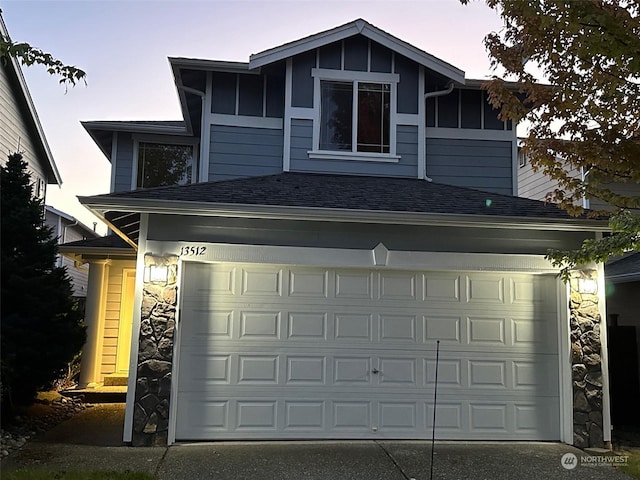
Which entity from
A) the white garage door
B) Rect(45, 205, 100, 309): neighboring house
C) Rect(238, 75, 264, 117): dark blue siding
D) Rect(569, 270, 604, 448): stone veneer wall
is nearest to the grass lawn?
the white garage door

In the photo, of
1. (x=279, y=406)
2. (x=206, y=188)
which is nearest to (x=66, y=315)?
(x=206, y=188)

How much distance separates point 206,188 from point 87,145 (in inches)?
334

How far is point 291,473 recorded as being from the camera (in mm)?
5246

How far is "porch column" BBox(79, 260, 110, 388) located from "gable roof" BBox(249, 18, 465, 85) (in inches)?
189

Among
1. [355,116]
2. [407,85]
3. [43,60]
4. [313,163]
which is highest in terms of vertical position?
[407,85]

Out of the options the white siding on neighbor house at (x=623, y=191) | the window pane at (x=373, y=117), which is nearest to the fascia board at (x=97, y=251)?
the window pane at (x=373, y=117)

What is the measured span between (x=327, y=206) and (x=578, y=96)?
3279mm

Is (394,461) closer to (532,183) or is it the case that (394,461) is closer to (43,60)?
(43,60)

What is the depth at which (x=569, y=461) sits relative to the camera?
5.86 m

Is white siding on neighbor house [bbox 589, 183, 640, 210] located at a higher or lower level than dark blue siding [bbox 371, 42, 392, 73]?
lower

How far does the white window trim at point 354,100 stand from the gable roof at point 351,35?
43 centimetres

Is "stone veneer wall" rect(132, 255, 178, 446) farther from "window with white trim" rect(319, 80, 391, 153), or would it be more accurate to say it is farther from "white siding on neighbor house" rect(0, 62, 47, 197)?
"white siding on neighbor house" rect(0, 62, 47, 197)

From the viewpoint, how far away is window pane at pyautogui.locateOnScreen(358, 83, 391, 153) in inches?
363

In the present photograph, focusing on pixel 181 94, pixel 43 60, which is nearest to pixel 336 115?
pixel 181 94
